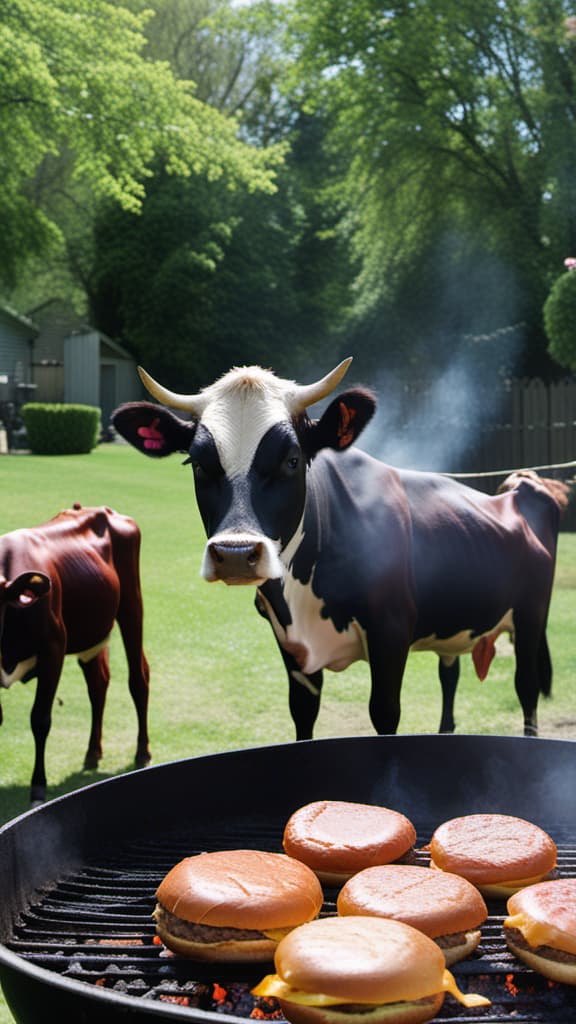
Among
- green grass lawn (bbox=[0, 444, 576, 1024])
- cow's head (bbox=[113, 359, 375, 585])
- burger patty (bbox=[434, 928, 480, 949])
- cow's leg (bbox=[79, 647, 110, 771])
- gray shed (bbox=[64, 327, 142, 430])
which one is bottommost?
green grass lawn (bbox=[0, 444, 576, 1024])

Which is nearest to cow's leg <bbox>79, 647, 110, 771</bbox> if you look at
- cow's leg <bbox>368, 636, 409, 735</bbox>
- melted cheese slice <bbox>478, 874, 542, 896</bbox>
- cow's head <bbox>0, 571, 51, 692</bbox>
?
cow's head <bbox>0, 571, 51, 692</bbox>

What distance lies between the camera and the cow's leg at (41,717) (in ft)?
16.0

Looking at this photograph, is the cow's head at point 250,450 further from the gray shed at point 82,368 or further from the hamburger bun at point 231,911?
the gray shed at point 82,368

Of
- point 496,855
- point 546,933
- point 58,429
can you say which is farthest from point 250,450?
point 58,429

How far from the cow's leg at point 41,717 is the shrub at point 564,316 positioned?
14483 mm

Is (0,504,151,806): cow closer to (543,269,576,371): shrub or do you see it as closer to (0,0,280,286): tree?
(543,269,576,371): shrub

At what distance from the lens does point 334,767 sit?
2.54 m

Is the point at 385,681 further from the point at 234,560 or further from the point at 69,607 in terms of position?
the point at 69,607

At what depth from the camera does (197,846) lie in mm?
2311

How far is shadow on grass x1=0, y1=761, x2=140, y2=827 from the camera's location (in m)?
4.94

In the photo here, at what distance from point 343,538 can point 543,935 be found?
225 cm

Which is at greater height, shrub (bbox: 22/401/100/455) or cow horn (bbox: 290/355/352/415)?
cow horn (bbox: 290/355/352/415)

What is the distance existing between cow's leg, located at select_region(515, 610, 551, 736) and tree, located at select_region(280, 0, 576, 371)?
77.4ft

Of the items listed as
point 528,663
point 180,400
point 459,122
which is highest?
point 459,122
